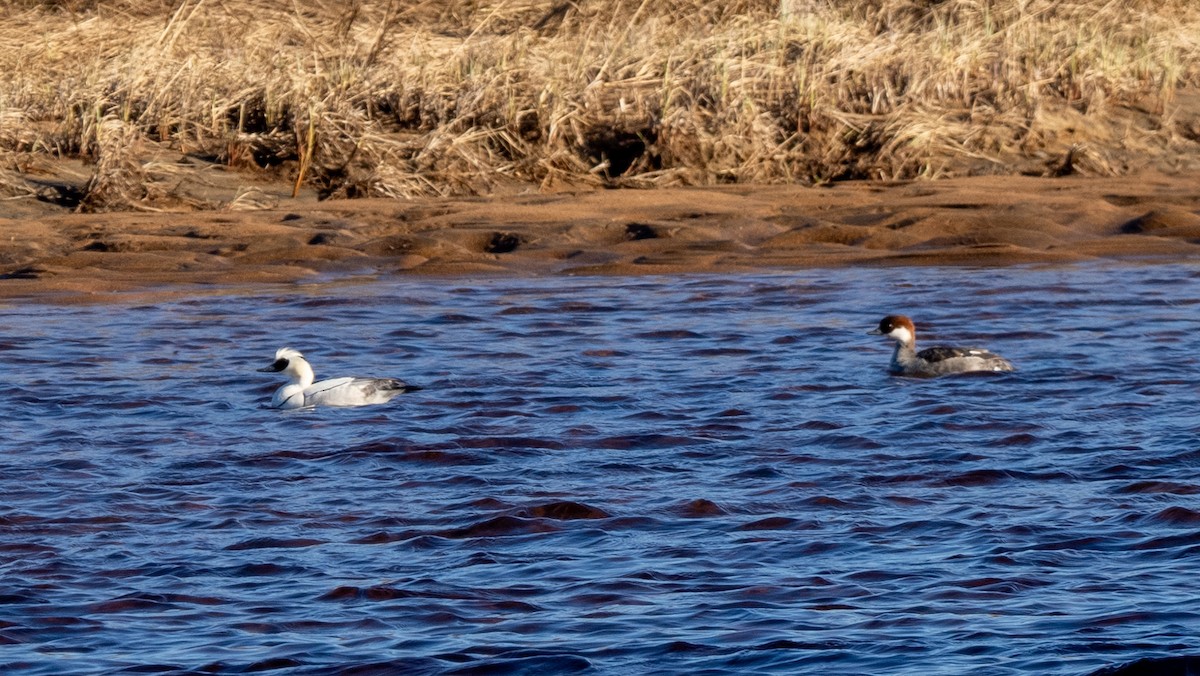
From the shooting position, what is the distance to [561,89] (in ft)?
50.8

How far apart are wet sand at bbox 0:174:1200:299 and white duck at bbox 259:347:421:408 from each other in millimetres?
3136

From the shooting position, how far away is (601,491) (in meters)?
7.01

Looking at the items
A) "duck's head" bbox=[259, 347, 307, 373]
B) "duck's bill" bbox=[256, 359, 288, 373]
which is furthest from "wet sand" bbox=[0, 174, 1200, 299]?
"duck's head" bbox=[259, 347, 307, 373]

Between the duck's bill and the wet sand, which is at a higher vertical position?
the wet sand

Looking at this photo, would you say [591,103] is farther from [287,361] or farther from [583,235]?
[287,361]

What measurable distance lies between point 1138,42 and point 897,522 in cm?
1329

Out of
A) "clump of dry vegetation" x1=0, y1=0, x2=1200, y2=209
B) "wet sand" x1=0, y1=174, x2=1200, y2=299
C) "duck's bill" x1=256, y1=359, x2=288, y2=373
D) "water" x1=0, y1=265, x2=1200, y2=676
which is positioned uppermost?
"clump of dry vegetation" x1=0, y1=0, x2=1200, y2=209

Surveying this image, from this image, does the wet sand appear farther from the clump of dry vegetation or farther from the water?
the water

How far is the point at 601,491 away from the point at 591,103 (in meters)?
8.81

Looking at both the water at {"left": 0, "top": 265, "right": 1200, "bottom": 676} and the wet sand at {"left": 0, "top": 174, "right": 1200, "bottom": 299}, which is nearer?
the water at {"left": 0, "top": 265, "right": 1200, "bottom": 676}

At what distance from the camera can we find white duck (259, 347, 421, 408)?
889 centimetres

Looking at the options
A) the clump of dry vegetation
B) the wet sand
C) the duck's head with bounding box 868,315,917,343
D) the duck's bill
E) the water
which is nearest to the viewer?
the water

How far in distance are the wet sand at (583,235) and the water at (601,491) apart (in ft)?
3.37

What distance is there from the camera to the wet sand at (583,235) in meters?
12.5
